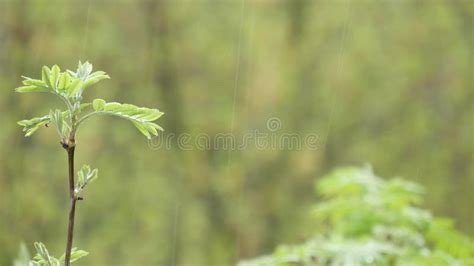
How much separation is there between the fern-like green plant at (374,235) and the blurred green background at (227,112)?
284 centimetres

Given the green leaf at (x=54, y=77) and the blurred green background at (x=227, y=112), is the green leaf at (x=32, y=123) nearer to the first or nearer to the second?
the green leaf at (x=54, y=77)

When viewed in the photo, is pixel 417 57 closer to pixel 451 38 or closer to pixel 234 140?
pixel 451 38

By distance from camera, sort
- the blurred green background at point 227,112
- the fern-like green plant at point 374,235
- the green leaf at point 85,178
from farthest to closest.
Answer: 1. the blurred green background at point 227,112
2. the fern-like green plant at point 374,235
3. the green leaf at point 85,178

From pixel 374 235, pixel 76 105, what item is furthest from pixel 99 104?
pixel 374 235

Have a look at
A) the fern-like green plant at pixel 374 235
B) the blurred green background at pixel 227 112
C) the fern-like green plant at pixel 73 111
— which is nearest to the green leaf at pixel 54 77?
the fern-like green plant at pixel 73 111

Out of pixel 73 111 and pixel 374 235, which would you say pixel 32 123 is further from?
pixel 374 235

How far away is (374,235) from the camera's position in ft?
4.54

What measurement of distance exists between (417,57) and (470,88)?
504 millimetres

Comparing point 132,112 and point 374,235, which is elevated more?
point 132,112

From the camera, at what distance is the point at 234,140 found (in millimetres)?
4445

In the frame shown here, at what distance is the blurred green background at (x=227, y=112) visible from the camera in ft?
13.5

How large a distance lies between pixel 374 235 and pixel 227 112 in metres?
3.05

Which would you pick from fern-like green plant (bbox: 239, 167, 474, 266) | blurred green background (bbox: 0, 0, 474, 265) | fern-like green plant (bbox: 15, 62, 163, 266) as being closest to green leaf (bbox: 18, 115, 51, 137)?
fern-like green plant (bbox: 15, 62, 163, 266)

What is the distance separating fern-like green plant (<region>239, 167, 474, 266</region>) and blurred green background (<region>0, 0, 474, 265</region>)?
2.84m
